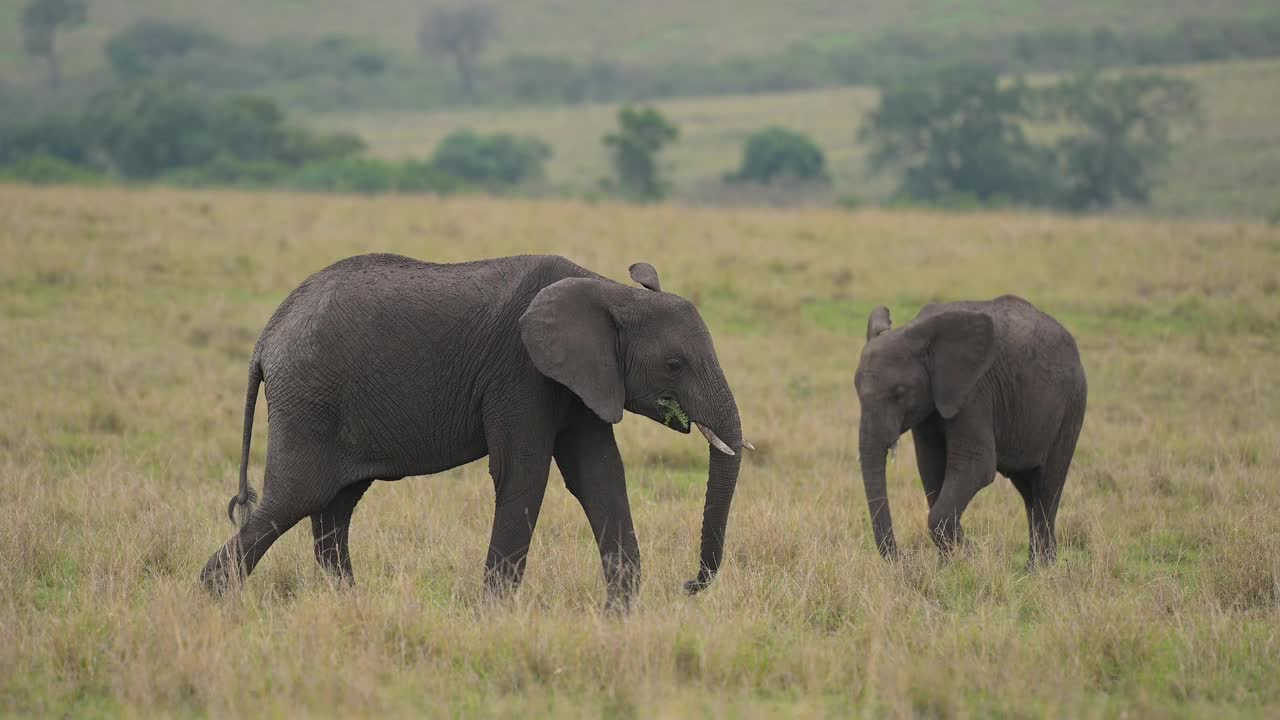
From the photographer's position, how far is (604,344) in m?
6.48

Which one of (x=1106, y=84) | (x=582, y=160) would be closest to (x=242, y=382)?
(x=1106, y=84)

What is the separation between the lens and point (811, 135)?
75.0 meters

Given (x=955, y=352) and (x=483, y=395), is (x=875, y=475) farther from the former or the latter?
(x=483, y=395)

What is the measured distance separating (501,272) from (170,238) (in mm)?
16090

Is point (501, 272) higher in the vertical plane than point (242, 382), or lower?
higher

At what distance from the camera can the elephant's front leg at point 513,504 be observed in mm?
6594

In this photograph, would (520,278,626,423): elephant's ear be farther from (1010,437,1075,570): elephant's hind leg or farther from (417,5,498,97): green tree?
(417,5,498,97): green tree

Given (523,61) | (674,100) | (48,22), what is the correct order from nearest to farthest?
(48,22), (674,100), (523,61)

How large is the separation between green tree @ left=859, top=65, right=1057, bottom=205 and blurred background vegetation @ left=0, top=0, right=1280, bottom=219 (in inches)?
4.3

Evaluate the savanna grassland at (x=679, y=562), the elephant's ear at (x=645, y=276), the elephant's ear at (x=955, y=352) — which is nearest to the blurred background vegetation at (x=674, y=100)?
the savanna grassland at (x=679, y=562)

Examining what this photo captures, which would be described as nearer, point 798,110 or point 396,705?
point 396,705

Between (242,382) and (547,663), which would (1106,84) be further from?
(547,663)

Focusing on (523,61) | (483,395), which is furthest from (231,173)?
(523,61)

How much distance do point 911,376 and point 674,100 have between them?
94097 mm
